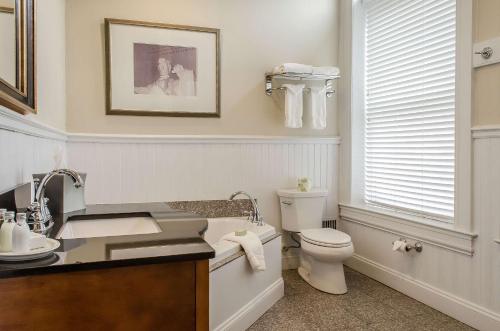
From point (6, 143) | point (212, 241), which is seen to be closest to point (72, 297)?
point (6, 143)

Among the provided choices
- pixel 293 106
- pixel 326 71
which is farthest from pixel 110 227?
pixel 326 71

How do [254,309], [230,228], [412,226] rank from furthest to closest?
[230,228]
[412,226]
[254,309]

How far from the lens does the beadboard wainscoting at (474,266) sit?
2.22m

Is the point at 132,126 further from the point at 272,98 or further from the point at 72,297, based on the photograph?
the point at 72,297

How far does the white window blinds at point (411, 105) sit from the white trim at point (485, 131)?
0.24 metres

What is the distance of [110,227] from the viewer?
1.79m

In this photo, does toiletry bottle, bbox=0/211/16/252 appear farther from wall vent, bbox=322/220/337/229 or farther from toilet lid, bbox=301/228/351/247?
wall vent, bbox=322/220/337/229

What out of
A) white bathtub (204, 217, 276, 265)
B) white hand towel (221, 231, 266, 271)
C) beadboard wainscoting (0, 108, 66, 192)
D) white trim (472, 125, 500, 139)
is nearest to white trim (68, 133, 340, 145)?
white bathtub (204, 217, 276, 265)

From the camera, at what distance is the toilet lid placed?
2.80m

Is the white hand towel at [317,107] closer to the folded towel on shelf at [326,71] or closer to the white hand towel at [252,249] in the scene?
the folded towel on shelf at [326,71]

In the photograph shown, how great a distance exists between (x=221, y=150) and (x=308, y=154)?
828mm

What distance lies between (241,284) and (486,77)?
1.94 meters

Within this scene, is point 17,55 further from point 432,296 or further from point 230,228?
point 432,296

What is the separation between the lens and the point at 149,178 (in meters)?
3.08
